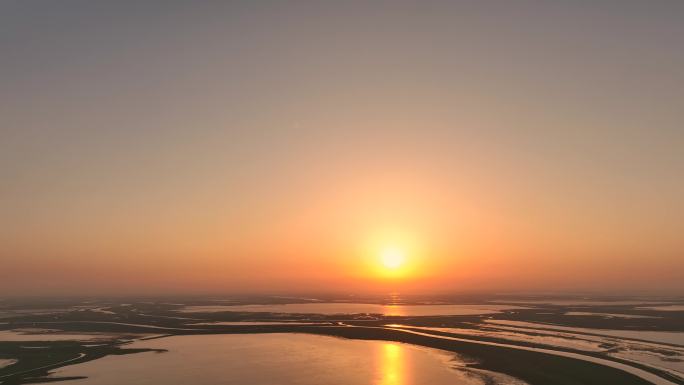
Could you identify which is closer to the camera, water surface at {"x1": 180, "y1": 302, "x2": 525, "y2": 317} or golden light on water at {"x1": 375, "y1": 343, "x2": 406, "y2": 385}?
golden light on water at {"x1": 375, "y1": 343, "x2": 406, "y2": 385}

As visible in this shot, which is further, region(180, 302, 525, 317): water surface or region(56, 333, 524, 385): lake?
region(180, 302, 525, 317): water surface

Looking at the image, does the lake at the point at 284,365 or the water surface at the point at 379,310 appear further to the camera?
the water surface at the point at 379,310

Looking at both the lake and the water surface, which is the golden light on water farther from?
the water surface

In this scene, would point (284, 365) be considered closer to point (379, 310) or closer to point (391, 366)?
point (391, 366)

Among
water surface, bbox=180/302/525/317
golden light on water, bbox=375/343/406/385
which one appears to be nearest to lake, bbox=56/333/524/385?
golden light on water, bbox=375/343/406/385

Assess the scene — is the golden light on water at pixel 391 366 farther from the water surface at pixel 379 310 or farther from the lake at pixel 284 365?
the water surface at pixel 379 310

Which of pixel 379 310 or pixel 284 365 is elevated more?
pixel 379 310

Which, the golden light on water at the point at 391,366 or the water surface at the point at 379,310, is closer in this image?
the golden light on water at the point at 391,366

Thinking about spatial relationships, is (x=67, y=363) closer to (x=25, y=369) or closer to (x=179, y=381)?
(x=25, y=369)

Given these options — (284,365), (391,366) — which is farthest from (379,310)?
(284,365)

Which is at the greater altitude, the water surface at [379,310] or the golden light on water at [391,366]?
the water surface at [379,310]

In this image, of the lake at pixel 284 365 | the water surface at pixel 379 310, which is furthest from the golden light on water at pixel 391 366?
the water surface at pixel 379 310

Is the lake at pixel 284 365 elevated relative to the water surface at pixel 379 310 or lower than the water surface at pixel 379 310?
lower

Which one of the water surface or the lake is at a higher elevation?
the water surface
